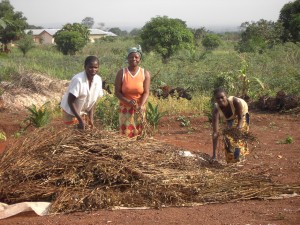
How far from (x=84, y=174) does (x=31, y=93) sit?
28.5ft

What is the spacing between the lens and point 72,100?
199 inches

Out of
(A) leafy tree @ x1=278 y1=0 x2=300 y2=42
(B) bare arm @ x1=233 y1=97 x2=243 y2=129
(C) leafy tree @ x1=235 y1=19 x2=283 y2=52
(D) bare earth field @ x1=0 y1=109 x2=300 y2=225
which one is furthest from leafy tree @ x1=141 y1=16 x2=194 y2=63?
(B) bare arm @ x1=233 y1=97 x2=243 y2=129

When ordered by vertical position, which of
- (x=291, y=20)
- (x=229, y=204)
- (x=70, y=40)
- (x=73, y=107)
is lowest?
(x=229, y=204)

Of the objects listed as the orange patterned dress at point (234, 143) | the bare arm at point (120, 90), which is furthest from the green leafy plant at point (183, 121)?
the bare arm at point (120, 90)

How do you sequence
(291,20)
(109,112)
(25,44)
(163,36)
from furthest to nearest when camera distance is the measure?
(25,44) → (291,20) → (163,36) → (109,112)

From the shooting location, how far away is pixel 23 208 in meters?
4.16

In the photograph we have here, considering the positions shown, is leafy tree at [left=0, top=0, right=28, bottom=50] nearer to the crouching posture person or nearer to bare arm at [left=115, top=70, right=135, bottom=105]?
bare arm at [left=115, top=70, right=135, bottom=105]

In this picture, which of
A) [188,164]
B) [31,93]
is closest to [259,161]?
[188,164]

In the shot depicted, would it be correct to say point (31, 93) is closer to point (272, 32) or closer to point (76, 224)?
point (76, 224)

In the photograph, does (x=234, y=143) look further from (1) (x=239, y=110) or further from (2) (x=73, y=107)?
(2) (x=73, y=107)

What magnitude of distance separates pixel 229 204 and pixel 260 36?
2133 cm

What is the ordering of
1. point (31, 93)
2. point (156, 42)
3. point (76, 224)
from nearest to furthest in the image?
1. point (76, 224)
2. point (31, 93)
3. point (156, 42)

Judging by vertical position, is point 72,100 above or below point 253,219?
above

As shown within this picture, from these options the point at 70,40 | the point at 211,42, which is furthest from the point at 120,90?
the point at 211,42
